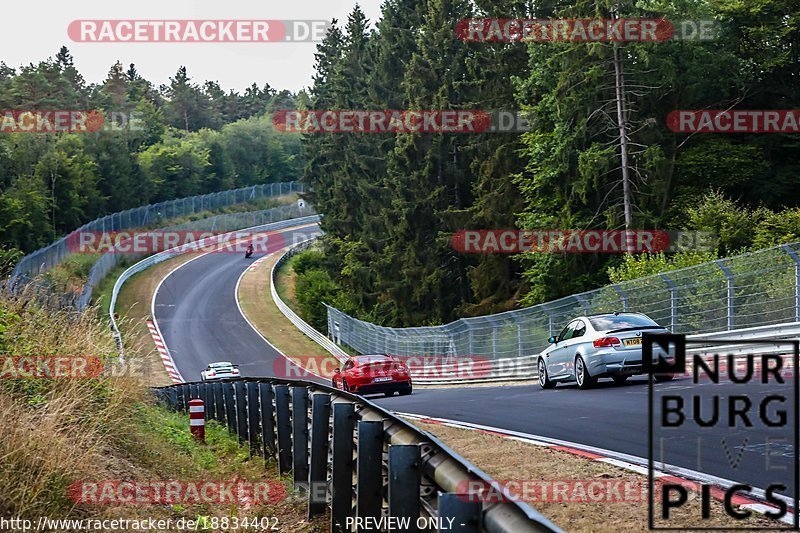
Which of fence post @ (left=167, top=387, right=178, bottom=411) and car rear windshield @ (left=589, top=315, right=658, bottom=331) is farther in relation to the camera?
fence post @ (left=167, top=387, right=178, bottom=411)

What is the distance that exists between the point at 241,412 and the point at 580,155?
28.5 metres

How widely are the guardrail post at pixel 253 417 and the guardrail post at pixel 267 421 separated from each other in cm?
80

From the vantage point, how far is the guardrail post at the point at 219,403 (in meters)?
17.7

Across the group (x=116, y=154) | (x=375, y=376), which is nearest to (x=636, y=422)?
(x=375, y=376)

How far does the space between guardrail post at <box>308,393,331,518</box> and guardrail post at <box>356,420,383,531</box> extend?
1903 mm

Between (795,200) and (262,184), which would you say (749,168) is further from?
(262,184)

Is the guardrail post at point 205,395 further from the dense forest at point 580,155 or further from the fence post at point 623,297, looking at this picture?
the dense forest at point 580,155

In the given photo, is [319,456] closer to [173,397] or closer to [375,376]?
[173,397]

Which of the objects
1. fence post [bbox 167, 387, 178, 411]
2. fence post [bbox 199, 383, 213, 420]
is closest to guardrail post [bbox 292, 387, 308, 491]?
fence post [bbox 199, 383, 213, 420]

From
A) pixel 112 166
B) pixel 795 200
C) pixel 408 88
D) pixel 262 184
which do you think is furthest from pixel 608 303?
pixel 262 184

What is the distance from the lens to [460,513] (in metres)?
4.62

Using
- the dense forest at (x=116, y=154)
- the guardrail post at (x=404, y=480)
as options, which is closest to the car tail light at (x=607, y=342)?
the guardrail post at (x=404, y=480)

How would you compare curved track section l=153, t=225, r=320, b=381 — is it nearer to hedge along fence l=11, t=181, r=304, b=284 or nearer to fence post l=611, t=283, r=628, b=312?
hedge along fence l=11, t=181, r=304, b=284

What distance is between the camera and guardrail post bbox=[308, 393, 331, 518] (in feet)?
29.2
